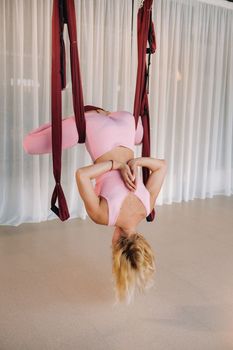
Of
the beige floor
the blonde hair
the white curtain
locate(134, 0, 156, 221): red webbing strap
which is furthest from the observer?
the white curtain

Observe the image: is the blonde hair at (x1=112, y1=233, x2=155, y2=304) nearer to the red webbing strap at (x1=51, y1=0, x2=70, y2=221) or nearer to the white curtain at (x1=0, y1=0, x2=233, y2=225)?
the red webbing strap at (x1=51, y1=0, x2=70, y2=221)

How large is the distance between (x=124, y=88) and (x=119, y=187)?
7.96ft

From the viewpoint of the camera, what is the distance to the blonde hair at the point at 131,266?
1.64 m

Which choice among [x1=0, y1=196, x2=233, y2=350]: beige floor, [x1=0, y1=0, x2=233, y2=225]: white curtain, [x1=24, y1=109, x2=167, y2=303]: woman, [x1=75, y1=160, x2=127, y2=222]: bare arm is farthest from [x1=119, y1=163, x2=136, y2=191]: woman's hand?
[x1=0, y1=0, x2=233, y2=225]: white curtain

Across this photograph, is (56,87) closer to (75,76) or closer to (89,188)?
(75,76)

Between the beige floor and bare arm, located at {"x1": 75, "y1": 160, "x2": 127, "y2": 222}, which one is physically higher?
bare arm, located at {"x1": 75, "y1": 160, "x2": 127, "y2": 222}

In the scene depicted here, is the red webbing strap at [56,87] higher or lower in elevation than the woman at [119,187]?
higher

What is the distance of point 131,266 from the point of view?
1.64m

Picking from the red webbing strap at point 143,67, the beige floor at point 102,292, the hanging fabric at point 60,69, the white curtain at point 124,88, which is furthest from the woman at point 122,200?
the white curtain at point 124,88

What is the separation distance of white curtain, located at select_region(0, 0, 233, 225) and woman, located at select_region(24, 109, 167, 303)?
1.70 metres

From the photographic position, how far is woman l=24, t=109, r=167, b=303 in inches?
65.2

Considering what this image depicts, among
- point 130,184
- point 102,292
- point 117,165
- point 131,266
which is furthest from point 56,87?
point 102,292

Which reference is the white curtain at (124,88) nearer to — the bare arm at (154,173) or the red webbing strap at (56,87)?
the red webbing strap at (56,87)

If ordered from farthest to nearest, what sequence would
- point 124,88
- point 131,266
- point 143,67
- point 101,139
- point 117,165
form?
point 124,88 < point 143,67 < point 101,139 < point 117,165 < point 131,266
